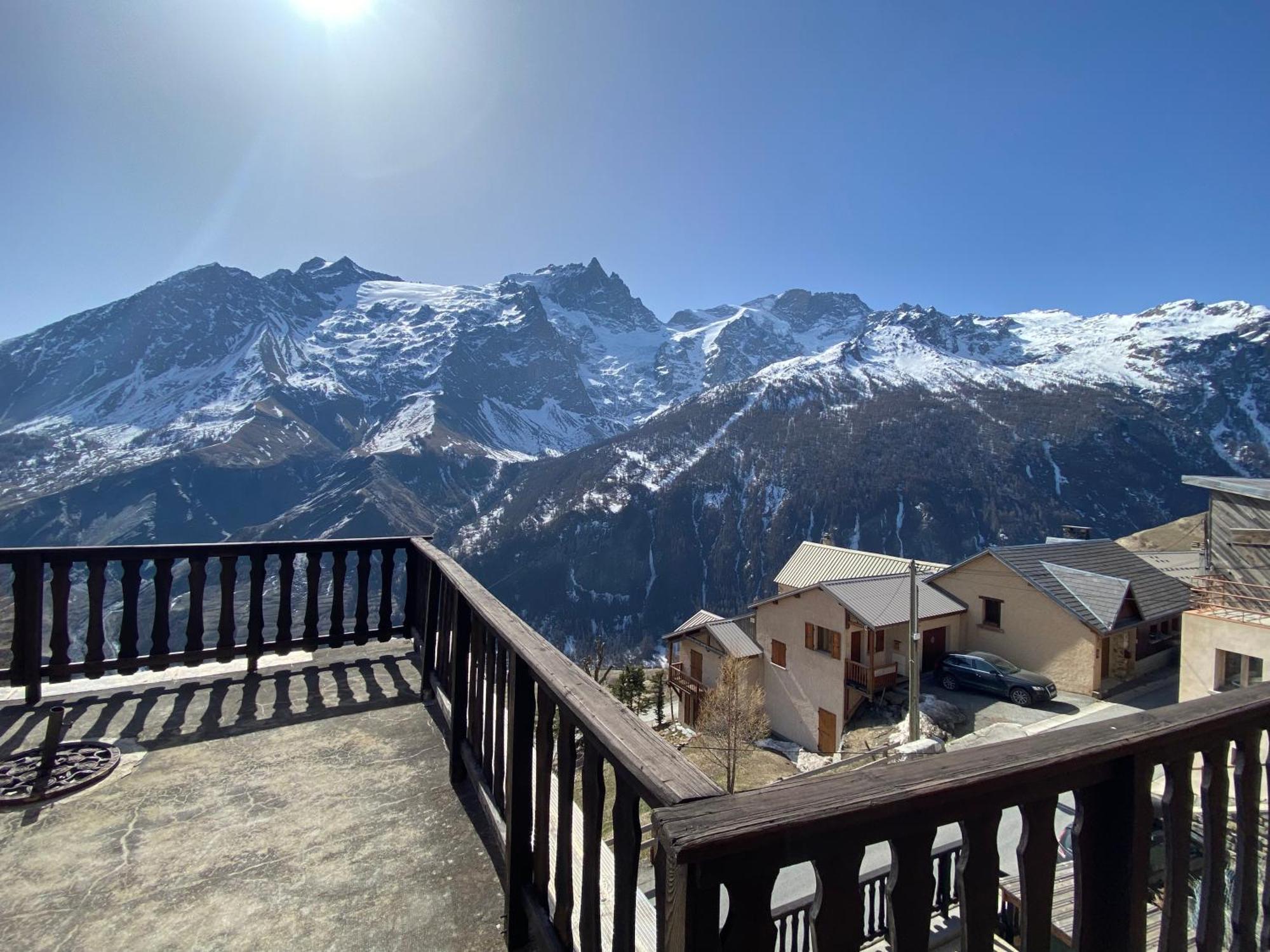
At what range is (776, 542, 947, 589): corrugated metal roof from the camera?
1128 inches

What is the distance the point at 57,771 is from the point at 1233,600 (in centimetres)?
1840

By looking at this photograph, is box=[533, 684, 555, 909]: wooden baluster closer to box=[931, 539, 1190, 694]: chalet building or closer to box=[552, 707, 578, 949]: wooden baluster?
box=[552, 707, 578, 949]: wooden baluster

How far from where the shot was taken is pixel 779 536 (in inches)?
5561

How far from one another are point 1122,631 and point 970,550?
406ft

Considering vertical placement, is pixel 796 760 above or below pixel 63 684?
below

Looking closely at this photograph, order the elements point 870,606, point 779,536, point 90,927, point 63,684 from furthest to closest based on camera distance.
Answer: point 779,536 → point 870,606 → point 63,684 → point 90,927

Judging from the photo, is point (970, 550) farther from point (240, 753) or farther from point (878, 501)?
point (240, 753)

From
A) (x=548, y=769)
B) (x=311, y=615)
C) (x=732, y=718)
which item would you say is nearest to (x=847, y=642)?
(x=732, y=718)

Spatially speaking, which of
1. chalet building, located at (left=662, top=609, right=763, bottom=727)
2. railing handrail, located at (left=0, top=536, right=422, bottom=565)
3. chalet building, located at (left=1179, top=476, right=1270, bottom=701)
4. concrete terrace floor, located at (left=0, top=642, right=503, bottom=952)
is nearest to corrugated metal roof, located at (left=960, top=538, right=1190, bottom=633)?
chalet building, located at (left=1179, top=476, right=1270, bottom=701)

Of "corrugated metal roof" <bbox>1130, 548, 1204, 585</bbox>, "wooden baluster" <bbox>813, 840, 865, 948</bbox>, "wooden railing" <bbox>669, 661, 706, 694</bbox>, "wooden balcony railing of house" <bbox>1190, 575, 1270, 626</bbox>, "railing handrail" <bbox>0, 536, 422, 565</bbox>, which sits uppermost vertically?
"railing handrail" <bbox>0, 536, 422, 565</bbox>

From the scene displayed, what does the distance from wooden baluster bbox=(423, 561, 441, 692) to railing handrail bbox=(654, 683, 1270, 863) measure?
361cm

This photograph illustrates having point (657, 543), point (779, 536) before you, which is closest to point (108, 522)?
point (657, 543)

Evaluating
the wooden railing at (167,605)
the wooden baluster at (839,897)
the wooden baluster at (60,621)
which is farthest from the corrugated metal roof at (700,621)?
the wooden baluster at (839,897)

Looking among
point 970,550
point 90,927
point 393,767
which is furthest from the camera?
point 970,550
